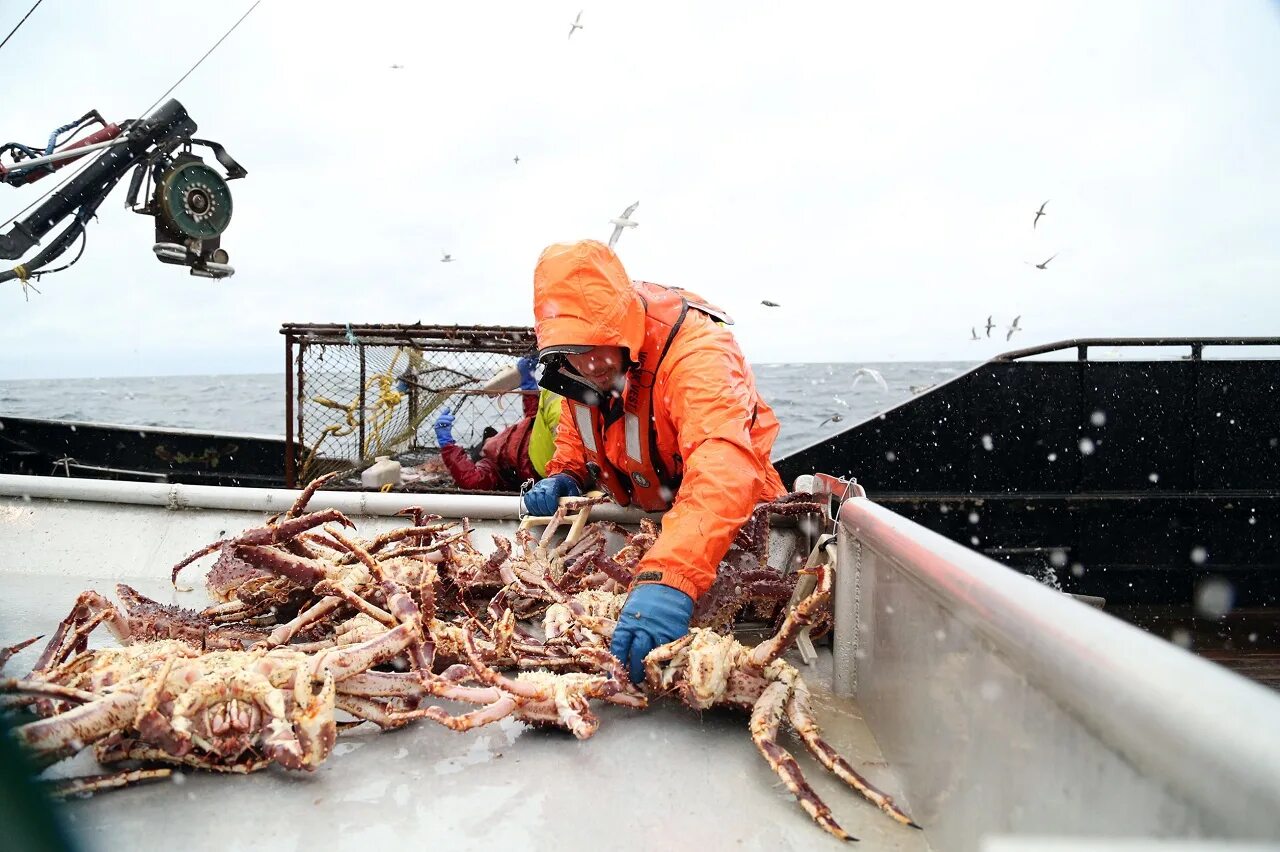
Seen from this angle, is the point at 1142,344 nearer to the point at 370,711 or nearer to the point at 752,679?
the point at 752,679

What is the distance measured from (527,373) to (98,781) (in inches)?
200

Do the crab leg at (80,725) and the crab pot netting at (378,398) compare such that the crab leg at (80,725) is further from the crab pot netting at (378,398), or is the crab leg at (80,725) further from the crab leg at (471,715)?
the crab pot netting at (378,398)

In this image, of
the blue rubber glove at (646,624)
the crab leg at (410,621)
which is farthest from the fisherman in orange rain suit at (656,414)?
the crab leg at (410,621)

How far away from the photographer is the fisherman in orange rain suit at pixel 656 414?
2246mm

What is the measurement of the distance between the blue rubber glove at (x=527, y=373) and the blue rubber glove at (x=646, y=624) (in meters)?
4.22

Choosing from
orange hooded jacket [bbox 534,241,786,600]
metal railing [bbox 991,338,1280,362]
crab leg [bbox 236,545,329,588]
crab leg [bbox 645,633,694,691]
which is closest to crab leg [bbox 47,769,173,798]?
crab leg [bbox 236,545,329,588]

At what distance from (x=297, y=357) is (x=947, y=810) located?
5131 mm

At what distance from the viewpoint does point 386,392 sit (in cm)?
651

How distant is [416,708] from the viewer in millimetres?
1886

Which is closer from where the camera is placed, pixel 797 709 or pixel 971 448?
pixel 797 709

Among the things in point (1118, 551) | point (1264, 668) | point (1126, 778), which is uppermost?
point (1126, 778)

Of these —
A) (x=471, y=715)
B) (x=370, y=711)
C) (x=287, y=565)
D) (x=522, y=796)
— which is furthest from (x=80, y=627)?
(x=522, y=796)

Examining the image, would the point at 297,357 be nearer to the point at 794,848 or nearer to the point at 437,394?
the point at 437,394

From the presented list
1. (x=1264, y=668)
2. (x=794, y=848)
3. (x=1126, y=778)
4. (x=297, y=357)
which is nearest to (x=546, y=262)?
(x=794, y=848)
